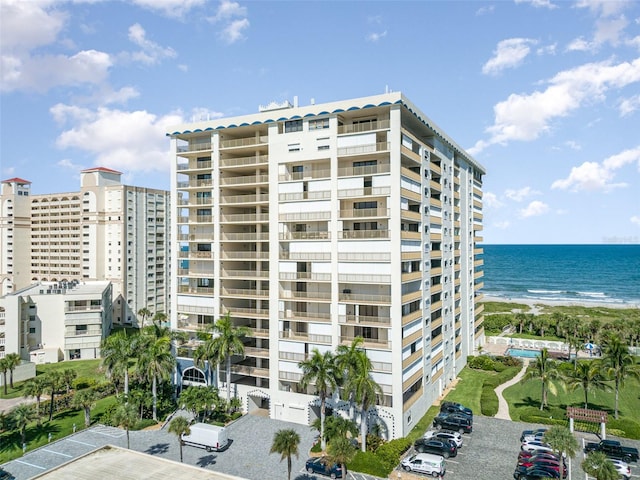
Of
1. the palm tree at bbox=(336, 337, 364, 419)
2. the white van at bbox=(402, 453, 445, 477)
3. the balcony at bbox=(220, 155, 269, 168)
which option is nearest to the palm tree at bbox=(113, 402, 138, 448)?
the palm tree at bbox=(336, 337, 364, 419)

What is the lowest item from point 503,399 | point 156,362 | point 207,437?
point 503,399

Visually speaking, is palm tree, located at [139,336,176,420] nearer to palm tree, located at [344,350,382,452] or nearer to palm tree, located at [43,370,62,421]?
palm tree, located at [43,370,62,421]

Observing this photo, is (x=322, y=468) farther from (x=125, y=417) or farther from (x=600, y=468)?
(x=600, y=468)

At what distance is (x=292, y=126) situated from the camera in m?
53.6

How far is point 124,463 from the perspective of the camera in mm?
38094

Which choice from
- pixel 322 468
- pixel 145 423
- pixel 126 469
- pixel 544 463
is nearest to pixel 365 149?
pixel 322 468

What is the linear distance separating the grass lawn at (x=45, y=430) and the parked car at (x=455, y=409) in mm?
41439

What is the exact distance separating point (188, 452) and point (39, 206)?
114358mm

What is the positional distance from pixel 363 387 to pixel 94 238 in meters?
98.3

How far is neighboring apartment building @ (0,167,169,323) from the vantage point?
380 ft

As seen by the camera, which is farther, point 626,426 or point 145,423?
point 145,423

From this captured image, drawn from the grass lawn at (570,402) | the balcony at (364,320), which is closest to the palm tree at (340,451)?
the balcony at (364,320)

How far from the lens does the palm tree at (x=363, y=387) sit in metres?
42.1

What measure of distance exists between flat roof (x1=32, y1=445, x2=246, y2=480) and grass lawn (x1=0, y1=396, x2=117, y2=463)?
1191 cm
